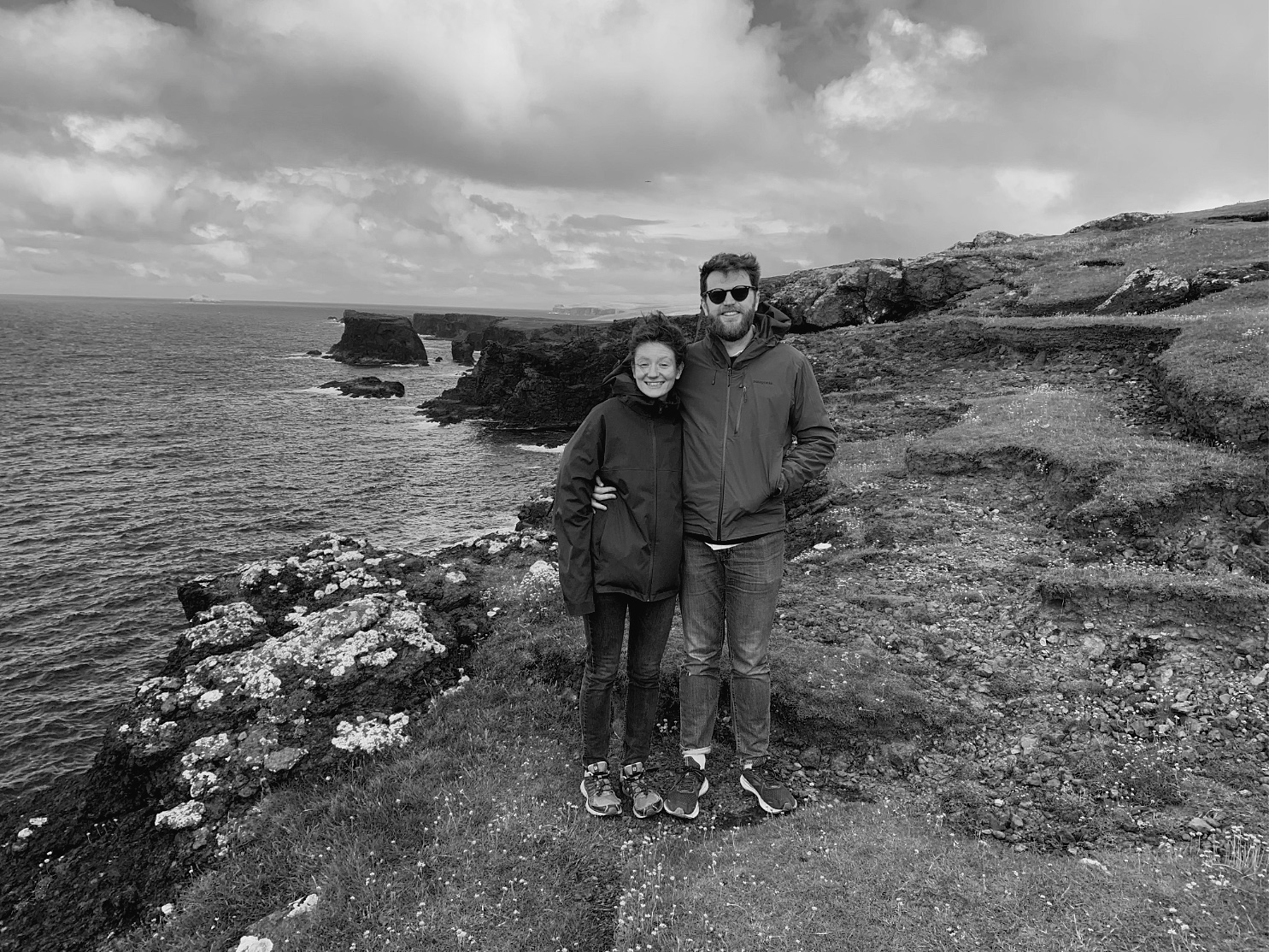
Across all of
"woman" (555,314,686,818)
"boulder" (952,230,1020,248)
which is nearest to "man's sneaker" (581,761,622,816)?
"woman" (555,314,686,818)

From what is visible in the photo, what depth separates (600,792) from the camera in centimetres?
749

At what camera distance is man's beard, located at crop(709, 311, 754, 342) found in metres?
Answer: 6.70

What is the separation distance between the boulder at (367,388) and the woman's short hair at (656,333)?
85836 millimetres

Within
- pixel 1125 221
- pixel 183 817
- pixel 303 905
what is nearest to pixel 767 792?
pixel 303 905

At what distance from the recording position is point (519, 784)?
798 centimetres

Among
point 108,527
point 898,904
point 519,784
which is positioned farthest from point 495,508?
point 898,904

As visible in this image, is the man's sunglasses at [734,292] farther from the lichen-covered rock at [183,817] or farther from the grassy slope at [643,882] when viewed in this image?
the lichen-covered rock at [183,817]

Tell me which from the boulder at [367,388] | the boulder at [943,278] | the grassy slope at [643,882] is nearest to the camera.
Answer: the grassy slope at [643,882]

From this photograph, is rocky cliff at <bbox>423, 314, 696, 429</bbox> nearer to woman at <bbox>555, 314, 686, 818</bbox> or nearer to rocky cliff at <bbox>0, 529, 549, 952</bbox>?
rocky cliff at <bbox>0, 529, 549, 952</bbox>

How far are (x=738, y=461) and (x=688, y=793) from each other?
3703 millimetres

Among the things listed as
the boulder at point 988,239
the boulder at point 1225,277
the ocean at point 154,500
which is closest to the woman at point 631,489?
the ocean at point 154,500

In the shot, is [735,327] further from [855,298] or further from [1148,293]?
[855,298]

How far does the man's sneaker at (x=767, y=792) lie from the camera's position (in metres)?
7.38

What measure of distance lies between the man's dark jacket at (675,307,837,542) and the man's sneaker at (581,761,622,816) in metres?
3.07
